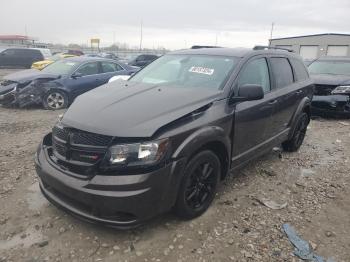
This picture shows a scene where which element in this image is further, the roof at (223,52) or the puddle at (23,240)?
the roof at (223,52)

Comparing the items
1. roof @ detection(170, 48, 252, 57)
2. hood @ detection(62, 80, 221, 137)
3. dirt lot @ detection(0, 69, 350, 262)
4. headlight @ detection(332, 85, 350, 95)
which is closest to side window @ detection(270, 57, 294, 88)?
roof @ detection(170, 48, 252, 57)

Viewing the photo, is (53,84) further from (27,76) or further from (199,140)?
(199,140)

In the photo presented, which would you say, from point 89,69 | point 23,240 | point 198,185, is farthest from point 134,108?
point 89,69

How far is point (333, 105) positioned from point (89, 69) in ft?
22.1

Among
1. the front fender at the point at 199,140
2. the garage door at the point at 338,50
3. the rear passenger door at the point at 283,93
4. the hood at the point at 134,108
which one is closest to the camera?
the hood at the point at 134,108

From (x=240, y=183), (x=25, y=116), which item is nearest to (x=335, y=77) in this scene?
(x=240, y=183)

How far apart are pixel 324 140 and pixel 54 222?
5578 mm

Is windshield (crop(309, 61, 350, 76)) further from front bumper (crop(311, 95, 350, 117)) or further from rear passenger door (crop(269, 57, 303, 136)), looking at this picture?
rear passenger door (crop(269, 57, 303, 136))

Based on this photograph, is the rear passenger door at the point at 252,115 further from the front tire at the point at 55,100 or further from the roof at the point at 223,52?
the front tire at the point at 55,100

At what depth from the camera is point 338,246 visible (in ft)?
10.8

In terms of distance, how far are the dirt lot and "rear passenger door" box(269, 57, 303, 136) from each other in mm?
721

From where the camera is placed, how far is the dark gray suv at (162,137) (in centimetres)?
291

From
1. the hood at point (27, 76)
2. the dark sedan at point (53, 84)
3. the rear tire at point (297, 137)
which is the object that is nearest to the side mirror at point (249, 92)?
the rear tire at point (297, 137)

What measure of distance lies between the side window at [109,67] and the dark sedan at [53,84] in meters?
0.27
